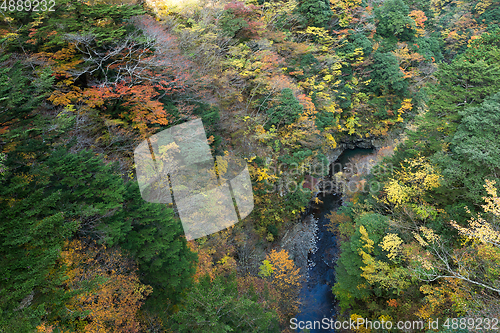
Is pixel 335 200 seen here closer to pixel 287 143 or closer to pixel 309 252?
pixel 309 252

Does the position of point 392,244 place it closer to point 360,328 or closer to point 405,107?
point 360,328

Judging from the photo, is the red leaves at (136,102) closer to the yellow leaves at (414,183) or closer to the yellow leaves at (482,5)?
the yellow leaves at (414,183)

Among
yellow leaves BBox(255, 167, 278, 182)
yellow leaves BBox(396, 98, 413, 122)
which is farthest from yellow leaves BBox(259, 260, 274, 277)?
yellow leaves BBox(396, 98, 413, 122)

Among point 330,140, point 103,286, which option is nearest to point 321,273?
point 330,140

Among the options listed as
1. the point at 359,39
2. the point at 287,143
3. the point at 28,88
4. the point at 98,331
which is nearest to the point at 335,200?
the point at 287,143

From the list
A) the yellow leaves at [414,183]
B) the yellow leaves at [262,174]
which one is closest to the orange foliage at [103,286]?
the yellow leaves at [262,174]
